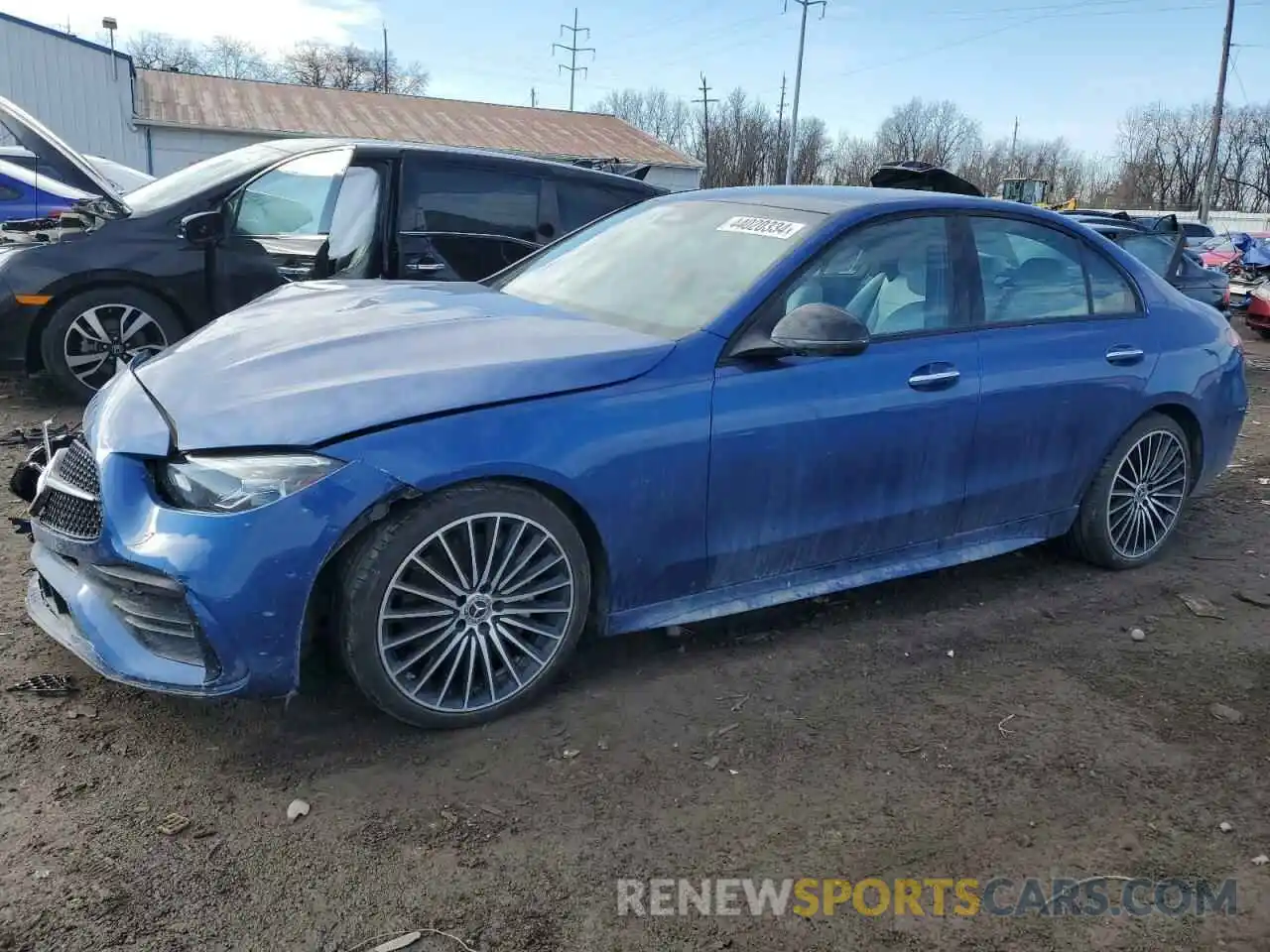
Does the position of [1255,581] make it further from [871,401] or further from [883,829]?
[883,829]

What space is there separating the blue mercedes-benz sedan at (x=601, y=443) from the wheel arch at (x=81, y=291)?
116 inches

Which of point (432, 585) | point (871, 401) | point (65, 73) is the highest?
point (65, 73)

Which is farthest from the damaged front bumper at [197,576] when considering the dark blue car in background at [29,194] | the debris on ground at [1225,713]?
the dark blue car in background at [29,194]

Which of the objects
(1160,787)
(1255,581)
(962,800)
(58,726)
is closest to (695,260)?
(962,800)

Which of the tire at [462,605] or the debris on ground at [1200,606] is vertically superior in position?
the tire at [462,605]

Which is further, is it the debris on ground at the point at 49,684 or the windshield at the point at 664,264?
the windshield at the point at 664,264

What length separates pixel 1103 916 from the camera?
2.37 metres

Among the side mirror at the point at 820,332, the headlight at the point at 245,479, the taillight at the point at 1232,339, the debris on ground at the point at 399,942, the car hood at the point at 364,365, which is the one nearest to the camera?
the debris on ground at the point at 399,942

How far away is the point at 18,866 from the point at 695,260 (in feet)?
8.90

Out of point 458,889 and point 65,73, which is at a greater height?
point 65,73

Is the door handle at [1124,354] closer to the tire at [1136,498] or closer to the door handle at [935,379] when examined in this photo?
the tire at [1136,498]

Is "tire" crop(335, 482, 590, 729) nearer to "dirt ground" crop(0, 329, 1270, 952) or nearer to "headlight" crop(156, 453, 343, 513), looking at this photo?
"dirt ground" crop(0, 329, 1270, 952)

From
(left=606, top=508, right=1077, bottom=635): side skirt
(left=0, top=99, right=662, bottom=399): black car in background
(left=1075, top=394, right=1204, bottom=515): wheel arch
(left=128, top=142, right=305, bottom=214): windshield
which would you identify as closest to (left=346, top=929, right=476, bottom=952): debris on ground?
(left=606, top=508, right=1077, bottom=635): side skirt

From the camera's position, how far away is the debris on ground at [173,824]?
2.51 metres
